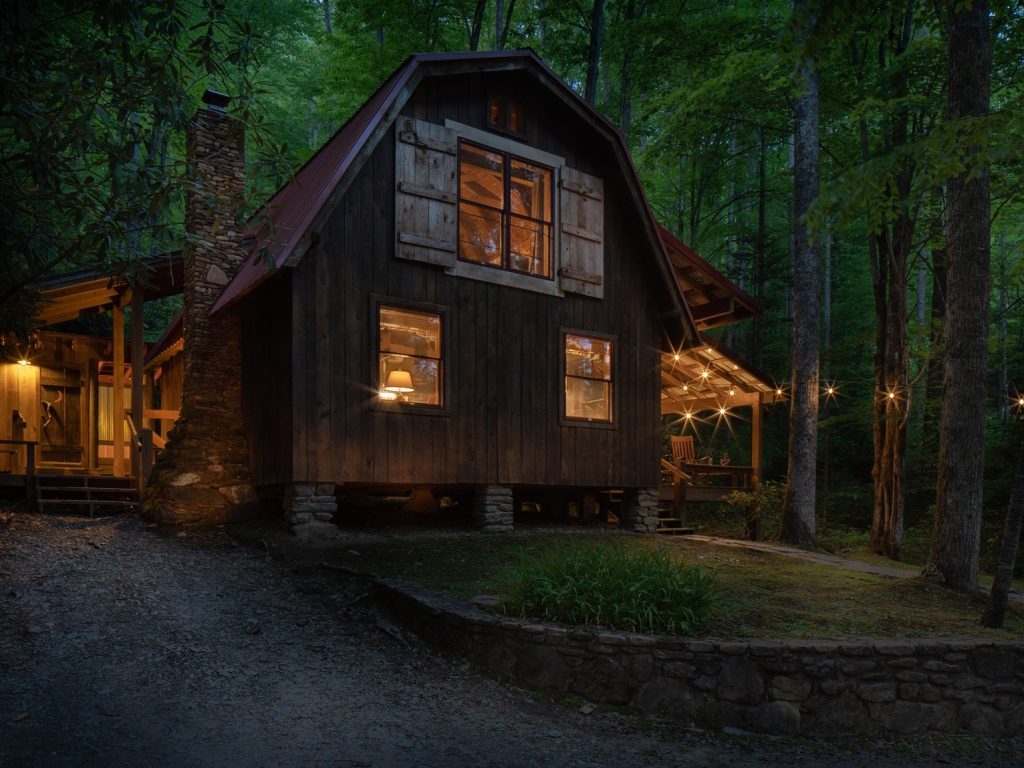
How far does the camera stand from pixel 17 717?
4.68 m

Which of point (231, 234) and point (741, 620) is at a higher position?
point (231, 234)

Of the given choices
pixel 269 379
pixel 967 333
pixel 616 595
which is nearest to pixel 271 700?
pixel 616 595

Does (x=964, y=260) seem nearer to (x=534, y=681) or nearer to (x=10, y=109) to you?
(x=534, y=681)

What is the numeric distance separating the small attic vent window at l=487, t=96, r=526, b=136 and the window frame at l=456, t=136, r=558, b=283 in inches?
15.2

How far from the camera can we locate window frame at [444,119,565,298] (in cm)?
1129

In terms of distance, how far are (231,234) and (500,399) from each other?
191 inches

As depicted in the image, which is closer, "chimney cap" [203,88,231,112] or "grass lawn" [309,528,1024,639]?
"grass lawn" [309,528,1024,639]

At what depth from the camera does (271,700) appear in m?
5.28

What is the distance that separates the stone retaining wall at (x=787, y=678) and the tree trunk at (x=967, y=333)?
260 cm

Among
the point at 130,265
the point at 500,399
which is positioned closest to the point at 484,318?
the point at 500,399

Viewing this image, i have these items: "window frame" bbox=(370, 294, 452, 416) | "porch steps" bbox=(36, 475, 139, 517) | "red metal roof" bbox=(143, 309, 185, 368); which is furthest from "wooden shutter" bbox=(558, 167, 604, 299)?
"porch steps" bbox=(36, 475, 139, 517)

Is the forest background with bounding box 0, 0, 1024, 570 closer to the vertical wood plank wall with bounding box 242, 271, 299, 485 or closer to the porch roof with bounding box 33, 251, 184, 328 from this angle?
the porch roof with bounding box 33, 251, 184, 328

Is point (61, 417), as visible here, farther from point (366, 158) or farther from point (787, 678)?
point (787, 678)

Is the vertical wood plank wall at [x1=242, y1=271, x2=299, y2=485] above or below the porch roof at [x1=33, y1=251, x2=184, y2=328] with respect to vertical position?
below
